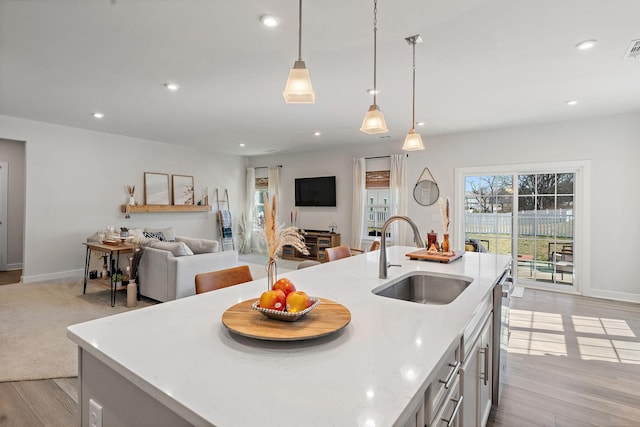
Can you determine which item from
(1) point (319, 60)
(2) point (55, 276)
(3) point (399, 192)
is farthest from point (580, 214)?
(2) point (55, 276)

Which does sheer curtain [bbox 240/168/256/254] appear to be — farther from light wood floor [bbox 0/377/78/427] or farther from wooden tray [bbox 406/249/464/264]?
wooden tray [bbox 406/249/464/264]

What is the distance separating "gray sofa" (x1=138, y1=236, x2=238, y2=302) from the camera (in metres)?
3.96

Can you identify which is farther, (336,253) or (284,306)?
(336,253)

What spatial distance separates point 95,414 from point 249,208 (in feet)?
25.7

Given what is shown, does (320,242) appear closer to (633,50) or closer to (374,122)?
(374,122)

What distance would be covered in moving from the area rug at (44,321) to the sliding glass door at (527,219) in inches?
211

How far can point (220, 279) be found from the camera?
190 cm

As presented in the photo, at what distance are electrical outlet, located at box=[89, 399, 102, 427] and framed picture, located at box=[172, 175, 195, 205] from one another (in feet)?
21.7

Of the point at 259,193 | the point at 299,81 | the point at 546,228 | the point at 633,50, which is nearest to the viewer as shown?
the point at 299,81

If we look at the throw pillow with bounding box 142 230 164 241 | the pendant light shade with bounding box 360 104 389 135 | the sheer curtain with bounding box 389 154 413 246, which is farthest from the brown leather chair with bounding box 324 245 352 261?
the throw pillow with bounding box 142 230 164 241

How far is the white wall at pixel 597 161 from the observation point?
14.9 ft

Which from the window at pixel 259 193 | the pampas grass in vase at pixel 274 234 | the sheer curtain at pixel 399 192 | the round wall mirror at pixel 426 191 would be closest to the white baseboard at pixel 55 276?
the window at pixel 259 193

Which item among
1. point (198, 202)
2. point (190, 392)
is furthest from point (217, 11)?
point (198, 202)

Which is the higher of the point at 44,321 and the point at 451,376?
the point at 451,376
